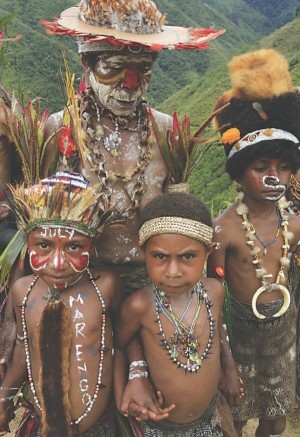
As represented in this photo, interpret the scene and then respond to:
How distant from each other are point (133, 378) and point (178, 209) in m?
0.74

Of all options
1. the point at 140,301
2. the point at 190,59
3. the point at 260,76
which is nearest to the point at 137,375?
the point at 140,301

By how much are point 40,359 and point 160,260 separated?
0.64 meters

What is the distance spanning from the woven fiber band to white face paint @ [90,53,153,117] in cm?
63

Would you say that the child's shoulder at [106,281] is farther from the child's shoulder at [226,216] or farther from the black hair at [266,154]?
the black hair at [266,154]

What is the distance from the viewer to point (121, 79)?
2.50 m

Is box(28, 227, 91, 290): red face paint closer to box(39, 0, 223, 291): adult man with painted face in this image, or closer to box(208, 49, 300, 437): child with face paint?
box(39, 0, 223, 291): adult man with painted face

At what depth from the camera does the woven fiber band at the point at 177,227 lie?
2.21 m

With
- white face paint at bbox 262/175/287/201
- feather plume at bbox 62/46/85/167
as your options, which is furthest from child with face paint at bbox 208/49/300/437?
feather plume at bbox 62/46/85/167

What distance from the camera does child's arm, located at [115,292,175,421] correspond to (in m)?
2.30

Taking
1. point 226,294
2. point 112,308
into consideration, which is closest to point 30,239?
point 112,308

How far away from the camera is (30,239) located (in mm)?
2244

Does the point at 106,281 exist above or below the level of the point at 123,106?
below

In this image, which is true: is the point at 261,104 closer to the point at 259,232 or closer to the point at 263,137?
the point at 263,137

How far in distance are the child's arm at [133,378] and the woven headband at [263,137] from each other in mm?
1000
